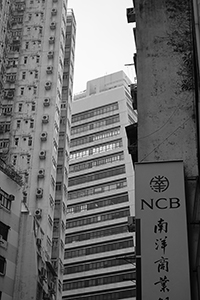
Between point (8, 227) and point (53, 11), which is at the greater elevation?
point (53, 11)

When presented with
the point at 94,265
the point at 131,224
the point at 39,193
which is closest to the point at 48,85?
the point at 39,193

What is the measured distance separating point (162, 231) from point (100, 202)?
65.7 m

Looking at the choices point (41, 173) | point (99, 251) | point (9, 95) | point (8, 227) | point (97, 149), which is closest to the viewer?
point (8, 227)

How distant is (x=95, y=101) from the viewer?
92.8 m

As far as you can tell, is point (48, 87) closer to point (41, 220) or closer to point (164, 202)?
point (41, 220)

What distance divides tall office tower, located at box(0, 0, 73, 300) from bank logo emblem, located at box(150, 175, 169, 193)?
2279 centimetres

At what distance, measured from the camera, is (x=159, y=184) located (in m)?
16.5

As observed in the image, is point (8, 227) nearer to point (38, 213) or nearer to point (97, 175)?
point (38, 213)

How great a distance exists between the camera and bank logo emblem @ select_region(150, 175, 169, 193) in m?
16.4

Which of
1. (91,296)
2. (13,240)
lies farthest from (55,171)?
(91,296)

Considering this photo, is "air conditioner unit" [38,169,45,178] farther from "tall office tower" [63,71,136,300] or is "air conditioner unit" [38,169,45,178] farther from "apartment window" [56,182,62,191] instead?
"tall office tower" [63,71,136,300]

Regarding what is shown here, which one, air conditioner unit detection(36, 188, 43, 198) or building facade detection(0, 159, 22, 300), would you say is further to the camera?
air conditioner unit detection(36, 188, 43, 198)

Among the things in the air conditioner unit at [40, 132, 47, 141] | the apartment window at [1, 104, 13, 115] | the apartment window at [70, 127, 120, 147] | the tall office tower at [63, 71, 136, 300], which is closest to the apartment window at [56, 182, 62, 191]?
the air conditioner unit at [40, 132, 47, 141]

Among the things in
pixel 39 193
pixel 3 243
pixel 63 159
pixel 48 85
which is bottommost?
pixel 3 243
